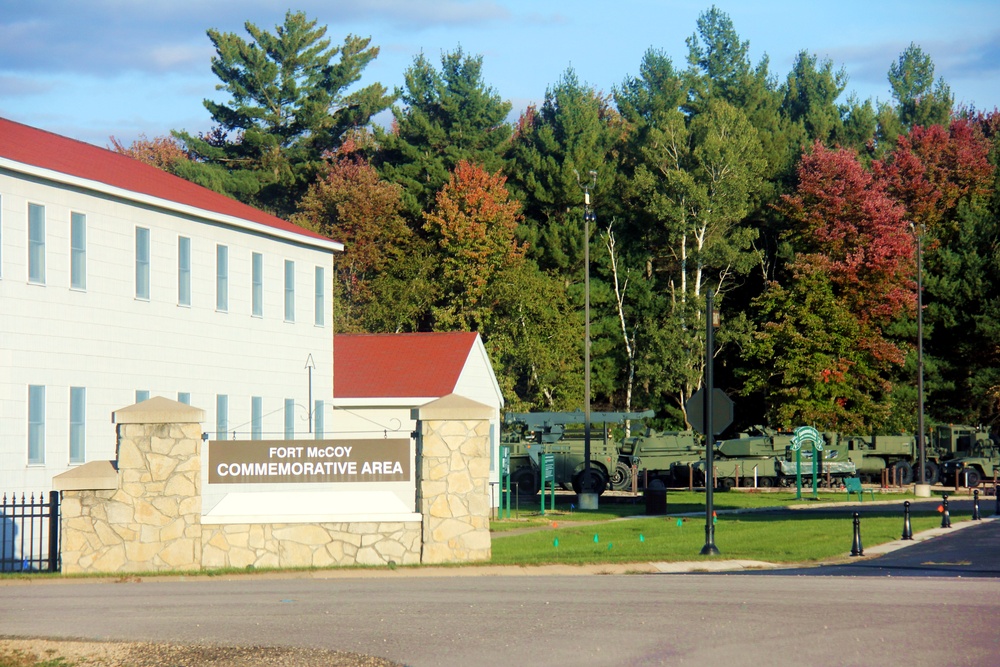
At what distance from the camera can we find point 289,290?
32.5 metres

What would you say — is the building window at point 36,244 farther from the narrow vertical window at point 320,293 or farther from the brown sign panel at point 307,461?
the narrow vertical window at point 320,293

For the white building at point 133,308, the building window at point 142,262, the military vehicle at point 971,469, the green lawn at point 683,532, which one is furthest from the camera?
the military vehicle at point 971,469

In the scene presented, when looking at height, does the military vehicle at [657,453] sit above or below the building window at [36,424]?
below

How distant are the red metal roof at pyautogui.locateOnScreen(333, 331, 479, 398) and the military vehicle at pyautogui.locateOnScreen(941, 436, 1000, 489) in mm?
21175

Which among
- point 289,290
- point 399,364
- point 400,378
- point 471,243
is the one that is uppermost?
point 471,243

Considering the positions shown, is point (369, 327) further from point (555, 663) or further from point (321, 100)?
point (555, 663)

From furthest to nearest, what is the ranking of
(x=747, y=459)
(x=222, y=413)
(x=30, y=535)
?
(x=747, y=459) → (x=222, y=413) → (x=30, y=535)

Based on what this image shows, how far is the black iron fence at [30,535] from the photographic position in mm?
19359

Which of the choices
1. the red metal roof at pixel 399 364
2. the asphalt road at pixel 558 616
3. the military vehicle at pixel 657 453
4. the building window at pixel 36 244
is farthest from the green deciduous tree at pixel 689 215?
the asphalt road at pixel 558 616

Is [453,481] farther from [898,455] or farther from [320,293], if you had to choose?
[898,455]

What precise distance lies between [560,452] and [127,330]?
2043 cm

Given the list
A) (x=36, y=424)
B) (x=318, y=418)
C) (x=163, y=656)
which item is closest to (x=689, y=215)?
(x=318, y=418)

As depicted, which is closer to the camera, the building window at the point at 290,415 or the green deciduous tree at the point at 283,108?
the building window at the point at 290,415

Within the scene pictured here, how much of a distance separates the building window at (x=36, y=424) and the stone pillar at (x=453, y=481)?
874cm
